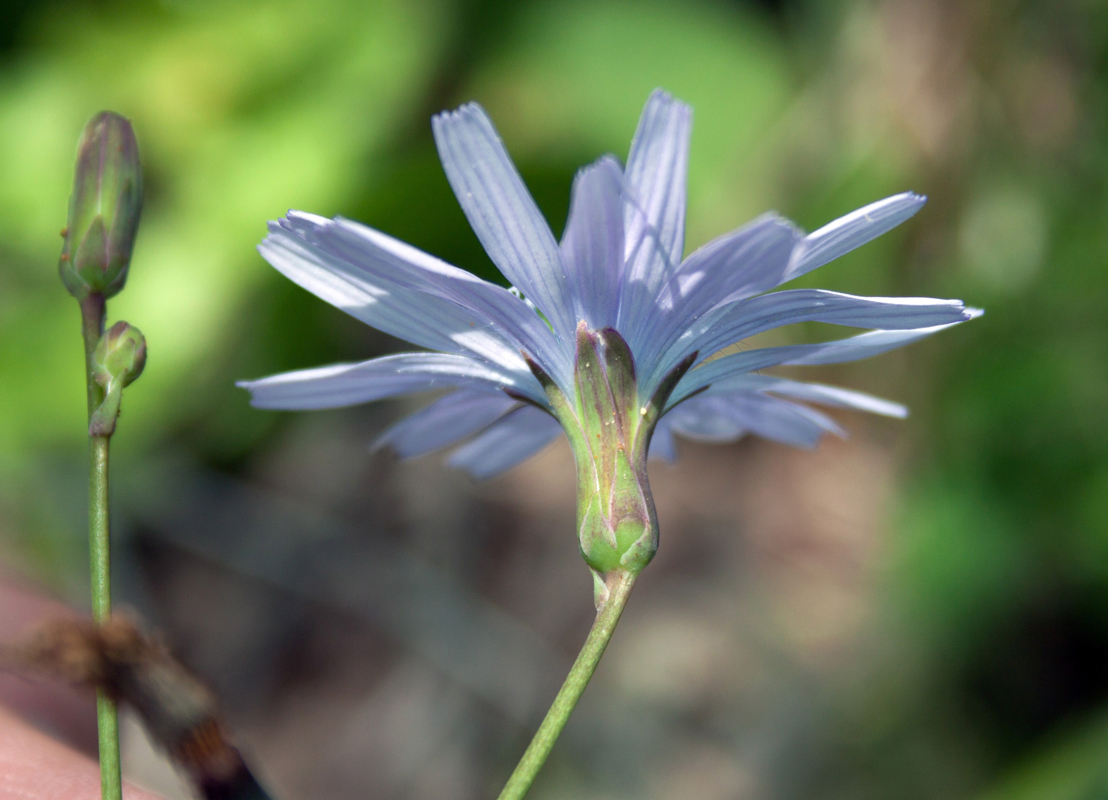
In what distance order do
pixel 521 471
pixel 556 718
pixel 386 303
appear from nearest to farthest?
pixel 556 718, pixel 386 303, pixel 521 471

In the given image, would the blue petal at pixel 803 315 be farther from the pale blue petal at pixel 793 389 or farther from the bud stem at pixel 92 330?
the bud stem at pixel 92 330

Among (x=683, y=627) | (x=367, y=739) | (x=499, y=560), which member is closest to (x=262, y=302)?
(x=499, y=560)

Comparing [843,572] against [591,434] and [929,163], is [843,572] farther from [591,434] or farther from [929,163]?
[591,434]

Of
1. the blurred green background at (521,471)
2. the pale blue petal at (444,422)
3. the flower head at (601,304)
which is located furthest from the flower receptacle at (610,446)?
the blurred green background at (521,471)

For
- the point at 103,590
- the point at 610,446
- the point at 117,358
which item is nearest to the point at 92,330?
the point at 117,358

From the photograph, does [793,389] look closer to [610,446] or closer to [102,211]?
[610,446]

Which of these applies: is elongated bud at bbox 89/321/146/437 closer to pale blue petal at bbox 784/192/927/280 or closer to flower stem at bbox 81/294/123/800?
flower stem at bbox 81/294/123/800
